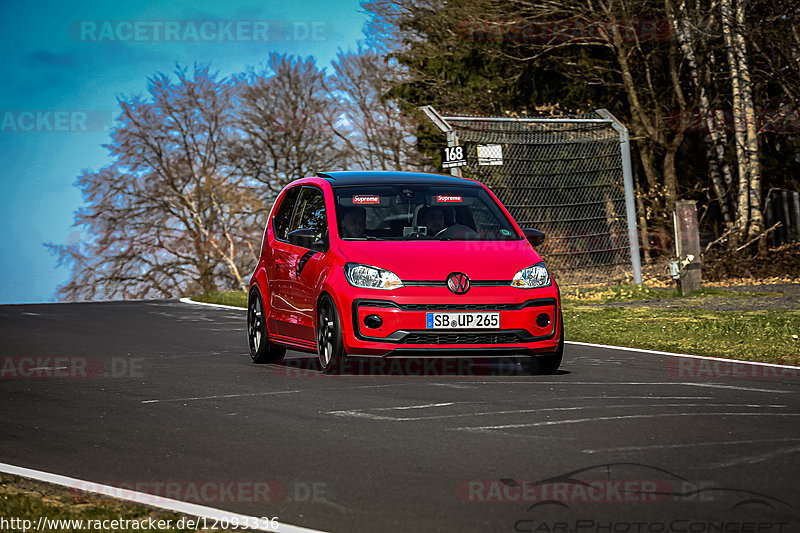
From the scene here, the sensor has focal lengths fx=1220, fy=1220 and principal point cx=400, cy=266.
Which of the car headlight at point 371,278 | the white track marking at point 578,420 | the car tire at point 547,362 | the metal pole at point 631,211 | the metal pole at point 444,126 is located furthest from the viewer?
the metal pole at point 631,211

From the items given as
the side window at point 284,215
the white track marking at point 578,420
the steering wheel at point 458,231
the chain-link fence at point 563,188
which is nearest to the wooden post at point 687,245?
the chain-link fence at point 563,188

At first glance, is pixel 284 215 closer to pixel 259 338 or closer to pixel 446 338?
pixel 259 338

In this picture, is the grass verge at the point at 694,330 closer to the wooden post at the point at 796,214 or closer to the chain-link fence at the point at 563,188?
the chain-link fence at the point at 563,188

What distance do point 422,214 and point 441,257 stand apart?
49.1 inches

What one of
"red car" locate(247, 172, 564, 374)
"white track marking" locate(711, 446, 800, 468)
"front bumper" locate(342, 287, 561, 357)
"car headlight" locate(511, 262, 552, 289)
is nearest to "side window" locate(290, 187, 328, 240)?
"red car" locate(247, 172, 564, 374)

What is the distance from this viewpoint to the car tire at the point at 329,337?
10523 mm

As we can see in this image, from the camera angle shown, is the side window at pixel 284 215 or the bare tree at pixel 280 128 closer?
the side window at pixel 284 215

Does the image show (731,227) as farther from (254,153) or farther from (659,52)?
(254,153)

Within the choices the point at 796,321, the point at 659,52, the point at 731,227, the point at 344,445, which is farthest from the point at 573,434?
the point at 659,52

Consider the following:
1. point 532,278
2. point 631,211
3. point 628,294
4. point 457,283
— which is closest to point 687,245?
point 628,294

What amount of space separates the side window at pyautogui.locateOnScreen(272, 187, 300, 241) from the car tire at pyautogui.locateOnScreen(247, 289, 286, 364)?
674 millimetres

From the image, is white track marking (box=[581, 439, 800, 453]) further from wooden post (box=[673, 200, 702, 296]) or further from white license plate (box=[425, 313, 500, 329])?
wooden post (box=[673, 200, 702, 296])

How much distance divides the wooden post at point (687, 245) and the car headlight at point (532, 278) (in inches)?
386

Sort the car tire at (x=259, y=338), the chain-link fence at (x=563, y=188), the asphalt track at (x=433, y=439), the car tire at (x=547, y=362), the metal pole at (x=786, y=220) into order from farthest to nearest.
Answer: the metal pole at (x=786, y=220)
the chain-link fence at (x=563, y=188)
the car tire at (x=259, y=338)
the car tire at (x=547, y=362)
the asphalt track at (x=433, y=439)
